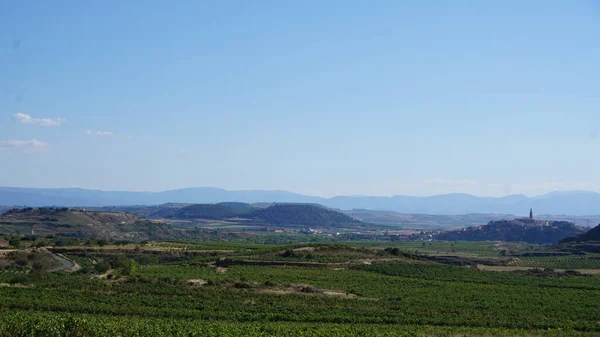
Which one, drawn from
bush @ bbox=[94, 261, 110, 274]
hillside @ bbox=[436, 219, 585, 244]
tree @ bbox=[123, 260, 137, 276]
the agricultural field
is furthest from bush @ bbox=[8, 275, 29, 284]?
hillside @ bbox=[436, 219, 585, 244]

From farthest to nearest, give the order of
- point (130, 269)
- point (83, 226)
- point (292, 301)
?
1. point (83, 226)
2. point (130, 269)
3. point (292, 301)

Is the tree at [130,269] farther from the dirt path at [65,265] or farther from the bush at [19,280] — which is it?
the dirt path at [65,265]

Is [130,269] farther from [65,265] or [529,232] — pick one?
[529,232]

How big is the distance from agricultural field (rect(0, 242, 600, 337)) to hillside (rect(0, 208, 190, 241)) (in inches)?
2807

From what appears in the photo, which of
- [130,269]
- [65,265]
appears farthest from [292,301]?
[65,265]

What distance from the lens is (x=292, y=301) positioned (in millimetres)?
45438

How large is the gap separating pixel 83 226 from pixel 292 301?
4450 inches

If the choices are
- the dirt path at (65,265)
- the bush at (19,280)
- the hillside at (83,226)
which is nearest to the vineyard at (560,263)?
the dirt path at (65,265)

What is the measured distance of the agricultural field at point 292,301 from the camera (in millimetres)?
32969

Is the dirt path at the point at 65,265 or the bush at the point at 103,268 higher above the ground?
the bush at the point at 103,268

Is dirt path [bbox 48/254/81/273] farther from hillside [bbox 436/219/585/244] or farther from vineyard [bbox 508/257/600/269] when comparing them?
hillside [bbox 436/219/585/244]

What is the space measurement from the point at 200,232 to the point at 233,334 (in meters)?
148

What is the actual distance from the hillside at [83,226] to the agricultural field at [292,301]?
7129cm

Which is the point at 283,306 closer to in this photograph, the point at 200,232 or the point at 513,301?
the point at 513,301
